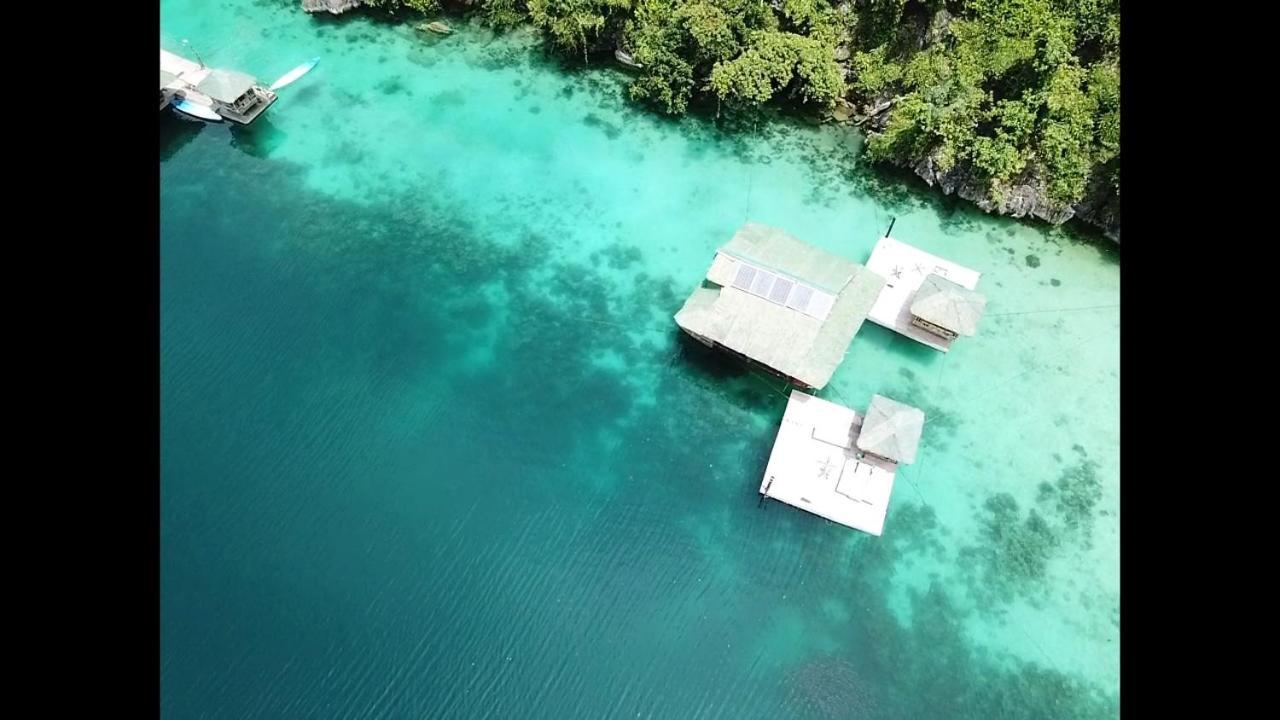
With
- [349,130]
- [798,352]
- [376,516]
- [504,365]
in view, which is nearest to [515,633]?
[376,516]

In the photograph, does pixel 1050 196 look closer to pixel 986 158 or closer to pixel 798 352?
pixel 986 158

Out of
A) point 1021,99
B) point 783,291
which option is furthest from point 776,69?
point 783,291

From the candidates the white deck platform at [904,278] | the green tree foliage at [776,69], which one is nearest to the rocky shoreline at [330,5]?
the green tree foliage at [776,69]

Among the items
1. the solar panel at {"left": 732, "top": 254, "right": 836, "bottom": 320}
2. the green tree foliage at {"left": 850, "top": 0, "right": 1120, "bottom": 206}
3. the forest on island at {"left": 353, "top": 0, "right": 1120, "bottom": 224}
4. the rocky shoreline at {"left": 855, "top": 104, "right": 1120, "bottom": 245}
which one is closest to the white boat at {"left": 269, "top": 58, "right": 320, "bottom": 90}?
the forest on island at {"left": 353, "top": 0, "right": 1120, "bottom": 224}

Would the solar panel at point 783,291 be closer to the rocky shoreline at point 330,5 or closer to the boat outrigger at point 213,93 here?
the boat outrigger at point 213,93

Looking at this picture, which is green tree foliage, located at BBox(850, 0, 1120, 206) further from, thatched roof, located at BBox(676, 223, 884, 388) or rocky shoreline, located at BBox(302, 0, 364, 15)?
rocky shoreline, located at BBox(302, 0, 364, 15)

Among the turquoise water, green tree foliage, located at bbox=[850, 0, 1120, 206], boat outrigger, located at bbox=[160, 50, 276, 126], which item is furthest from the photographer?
boat outrigger, located at bbox=[160, 50, 276, 126]

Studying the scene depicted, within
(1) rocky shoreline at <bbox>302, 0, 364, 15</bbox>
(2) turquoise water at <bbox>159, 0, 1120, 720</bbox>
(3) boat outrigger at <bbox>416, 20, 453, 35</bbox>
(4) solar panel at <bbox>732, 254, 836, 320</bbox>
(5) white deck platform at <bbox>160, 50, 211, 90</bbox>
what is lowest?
(2) turquoise water at <bbox>159, 0, 1120, 720</bbox>
